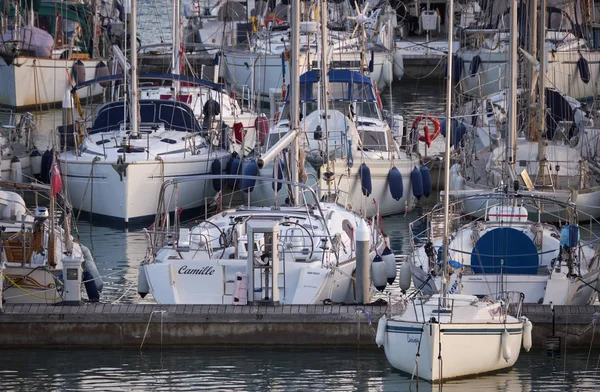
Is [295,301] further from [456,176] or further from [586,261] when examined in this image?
[456,176]

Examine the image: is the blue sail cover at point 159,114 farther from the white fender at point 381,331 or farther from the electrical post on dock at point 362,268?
the white fender at point 381,331

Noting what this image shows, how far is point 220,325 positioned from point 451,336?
3355mm

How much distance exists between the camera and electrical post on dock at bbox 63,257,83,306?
2156 cm

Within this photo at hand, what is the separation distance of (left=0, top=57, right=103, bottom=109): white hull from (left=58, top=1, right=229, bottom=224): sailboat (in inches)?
502

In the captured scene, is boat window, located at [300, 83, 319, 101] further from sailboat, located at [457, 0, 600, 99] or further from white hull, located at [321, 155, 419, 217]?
sailboat, located at [457, 0, 600, 99]

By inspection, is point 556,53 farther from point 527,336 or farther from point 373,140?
point 527,336

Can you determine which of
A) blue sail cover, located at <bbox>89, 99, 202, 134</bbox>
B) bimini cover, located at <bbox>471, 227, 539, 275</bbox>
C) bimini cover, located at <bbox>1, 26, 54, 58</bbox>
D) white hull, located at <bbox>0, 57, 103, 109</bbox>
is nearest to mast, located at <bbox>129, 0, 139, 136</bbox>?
blue sail cover, located at <bbox>89, 99, 202, 134</bbox>

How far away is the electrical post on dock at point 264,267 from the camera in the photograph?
21156 mm

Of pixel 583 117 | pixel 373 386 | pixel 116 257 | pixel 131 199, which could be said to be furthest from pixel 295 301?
pixel 583 117

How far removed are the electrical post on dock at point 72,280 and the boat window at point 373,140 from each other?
1093cm

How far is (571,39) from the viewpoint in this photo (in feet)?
160

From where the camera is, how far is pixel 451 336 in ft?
64.0

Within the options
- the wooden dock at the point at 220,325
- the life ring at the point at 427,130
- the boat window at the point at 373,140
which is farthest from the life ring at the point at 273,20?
the wooden dock at the point at 220,325

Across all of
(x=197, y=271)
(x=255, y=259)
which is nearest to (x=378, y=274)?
(x=255, y=259)
